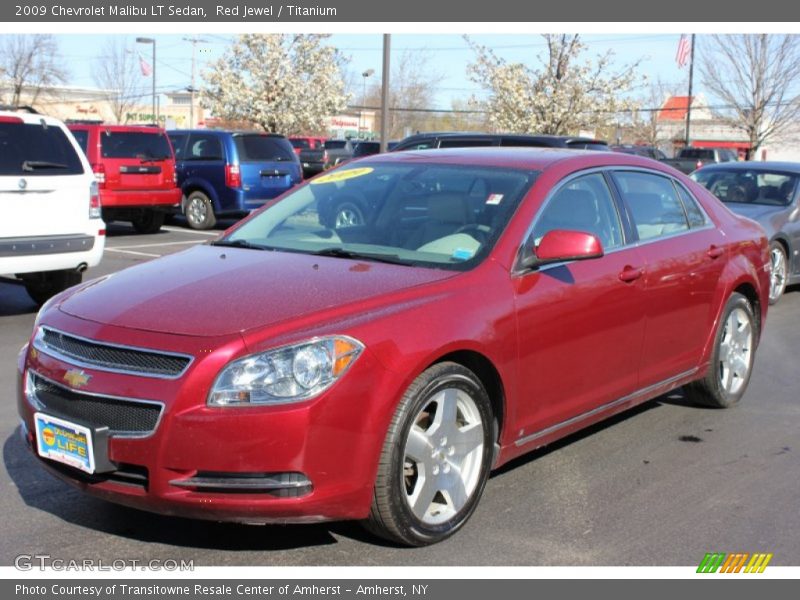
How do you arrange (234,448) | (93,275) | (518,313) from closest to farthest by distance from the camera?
1. (234,448)
2. (518,313)
3. (93,275)

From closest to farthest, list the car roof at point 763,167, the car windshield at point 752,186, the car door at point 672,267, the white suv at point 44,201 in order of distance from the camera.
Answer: the car door at point 672,267 < the white suv at point 44,201 < the car windshield at point 752,186 < the car roof at point 763,167

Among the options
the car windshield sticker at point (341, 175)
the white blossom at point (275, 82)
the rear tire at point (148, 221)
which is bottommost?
the rear tire at point (148, 221)

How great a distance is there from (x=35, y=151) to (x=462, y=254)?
5.72 m

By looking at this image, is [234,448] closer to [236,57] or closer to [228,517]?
[228,517]

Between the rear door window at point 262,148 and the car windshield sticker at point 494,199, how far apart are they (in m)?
13.1

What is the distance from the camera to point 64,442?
375 centimetres

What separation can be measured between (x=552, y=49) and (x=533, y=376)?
84.8 feet

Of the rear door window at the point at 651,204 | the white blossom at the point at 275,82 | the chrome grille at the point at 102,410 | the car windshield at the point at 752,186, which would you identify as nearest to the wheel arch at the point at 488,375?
the chrome grille at the point at 102,410

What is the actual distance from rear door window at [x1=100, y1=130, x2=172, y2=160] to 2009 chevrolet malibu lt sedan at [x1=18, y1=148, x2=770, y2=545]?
439 inches

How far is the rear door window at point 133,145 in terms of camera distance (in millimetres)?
15703

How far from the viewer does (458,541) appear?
4.04m

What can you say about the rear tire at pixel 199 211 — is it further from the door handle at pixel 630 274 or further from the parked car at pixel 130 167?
the door handle at pixel 630 274

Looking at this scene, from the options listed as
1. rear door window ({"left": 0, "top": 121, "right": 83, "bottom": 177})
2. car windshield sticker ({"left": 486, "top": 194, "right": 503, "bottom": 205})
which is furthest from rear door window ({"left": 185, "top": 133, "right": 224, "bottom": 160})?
car windshield sticker ({"left": 486, "top": 194, "right": 503, "bottom": 205})

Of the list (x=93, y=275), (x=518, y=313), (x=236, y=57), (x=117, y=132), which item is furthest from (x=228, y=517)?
(x=236, y=57)
